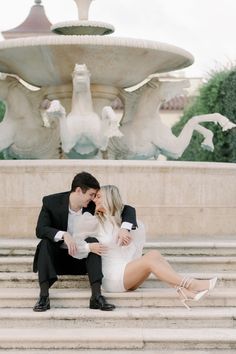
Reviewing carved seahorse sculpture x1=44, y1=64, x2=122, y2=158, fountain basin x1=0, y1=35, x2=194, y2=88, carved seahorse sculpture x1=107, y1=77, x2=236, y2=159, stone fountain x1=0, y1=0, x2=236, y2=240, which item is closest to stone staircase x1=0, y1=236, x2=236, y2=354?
stone fountain x1=0, y1=0, x2=236, y2=240

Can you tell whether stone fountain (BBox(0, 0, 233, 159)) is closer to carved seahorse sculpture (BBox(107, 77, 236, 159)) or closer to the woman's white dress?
carved seahorse sculpture (BBox(107, 77, 236, 159))

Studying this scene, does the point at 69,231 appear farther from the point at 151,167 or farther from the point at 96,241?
the point at 151,167

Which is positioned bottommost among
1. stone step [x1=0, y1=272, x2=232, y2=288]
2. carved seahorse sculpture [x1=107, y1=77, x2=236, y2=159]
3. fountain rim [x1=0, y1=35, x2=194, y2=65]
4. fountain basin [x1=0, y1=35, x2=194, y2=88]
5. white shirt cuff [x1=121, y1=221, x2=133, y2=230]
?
stone step [x1=0, y1=272, x2=232, y2=288]

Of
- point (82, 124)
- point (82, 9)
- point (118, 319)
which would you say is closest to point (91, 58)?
point (82, 124)

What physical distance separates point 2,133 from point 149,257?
6244 mm

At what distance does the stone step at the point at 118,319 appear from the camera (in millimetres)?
6492

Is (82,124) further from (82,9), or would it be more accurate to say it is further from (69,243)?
(69,243)

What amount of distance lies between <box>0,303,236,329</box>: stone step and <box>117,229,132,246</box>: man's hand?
57 centimetres

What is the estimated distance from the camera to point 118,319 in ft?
21.3

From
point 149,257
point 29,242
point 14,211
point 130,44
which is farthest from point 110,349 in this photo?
point 130,44

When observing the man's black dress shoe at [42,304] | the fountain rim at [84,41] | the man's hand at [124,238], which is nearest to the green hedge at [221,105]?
the fountain rim at [84,41]

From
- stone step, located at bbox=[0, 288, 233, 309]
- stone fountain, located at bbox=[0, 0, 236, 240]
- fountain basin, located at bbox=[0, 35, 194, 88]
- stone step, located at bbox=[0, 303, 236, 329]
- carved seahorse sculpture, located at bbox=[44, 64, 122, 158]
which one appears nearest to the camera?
stone step, located at bbox=[0, 303, 236, 329]

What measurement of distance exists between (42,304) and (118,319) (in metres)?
0.65

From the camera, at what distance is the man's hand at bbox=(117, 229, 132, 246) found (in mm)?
6785
